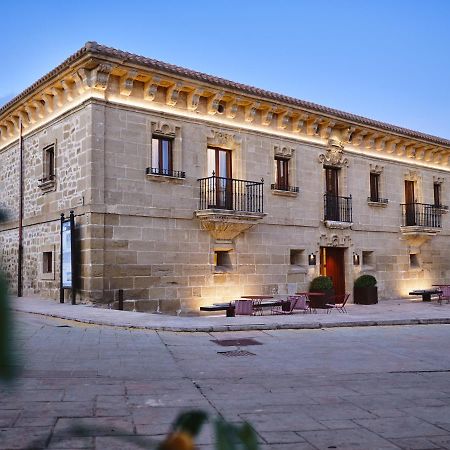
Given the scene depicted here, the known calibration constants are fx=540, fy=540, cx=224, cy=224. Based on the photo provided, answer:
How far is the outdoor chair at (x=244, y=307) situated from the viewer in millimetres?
14086

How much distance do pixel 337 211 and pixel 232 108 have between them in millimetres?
5763

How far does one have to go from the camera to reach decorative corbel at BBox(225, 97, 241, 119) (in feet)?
53.9

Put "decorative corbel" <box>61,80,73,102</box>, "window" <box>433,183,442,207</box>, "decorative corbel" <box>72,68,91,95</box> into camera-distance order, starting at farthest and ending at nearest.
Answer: "window" <box>433,183,442,207</box>, "decorative corbel" <box>61,80,73,102</box>, "decorative corbel" <box>72,68,91,95</box>

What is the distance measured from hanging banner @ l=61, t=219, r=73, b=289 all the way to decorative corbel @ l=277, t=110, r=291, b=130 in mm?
7751

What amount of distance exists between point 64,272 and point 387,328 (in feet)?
27.0

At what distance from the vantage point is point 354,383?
20.3ft

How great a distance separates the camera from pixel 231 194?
16141 millimetres

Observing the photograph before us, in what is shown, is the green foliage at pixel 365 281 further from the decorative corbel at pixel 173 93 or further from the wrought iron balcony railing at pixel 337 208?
the decorative corbel at pixel 173 93

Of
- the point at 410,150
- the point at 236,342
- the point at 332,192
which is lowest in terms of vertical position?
the point at 236,342

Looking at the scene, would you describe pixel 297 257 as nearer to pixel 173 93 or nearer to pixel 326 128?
pixel 326 128

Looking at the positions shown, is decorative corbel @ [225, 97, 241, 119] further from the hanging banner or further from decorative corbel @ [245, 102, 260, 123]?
the hanging banner

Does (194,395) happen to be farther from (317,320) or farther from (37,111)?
(37,111)

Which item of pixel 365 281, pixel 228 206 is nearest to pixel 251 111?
pixel 228 206

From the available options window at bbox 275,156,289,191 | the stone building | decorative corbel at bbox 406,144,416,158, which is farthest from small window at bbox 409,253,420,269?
window at bbox 275,156,289,191
